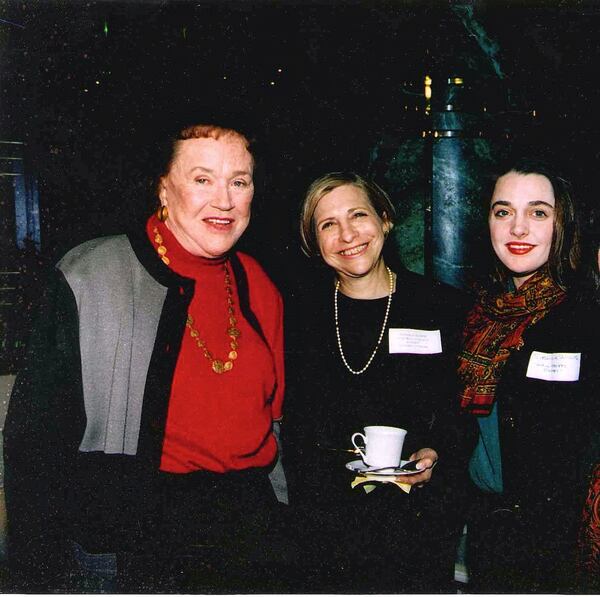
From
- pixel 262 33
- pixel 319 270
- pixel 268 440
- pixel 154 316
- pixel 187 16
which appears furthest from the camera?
pixel 262 33

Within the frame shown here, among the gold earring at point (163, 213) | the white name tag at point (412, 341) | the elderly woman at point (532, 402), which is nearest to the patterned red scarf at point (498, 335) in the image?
the elderly woman at point (532, 402)

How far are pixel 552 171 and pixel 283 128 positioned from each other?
1146mm

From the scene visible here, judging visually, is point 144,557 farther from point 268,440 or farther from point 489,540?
point 489,540

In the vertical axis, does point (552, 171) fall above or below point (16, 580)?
above

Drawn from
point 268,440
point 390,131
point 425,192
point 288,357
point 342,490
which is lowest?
point 342,490

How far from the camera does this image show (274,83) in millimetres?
2699

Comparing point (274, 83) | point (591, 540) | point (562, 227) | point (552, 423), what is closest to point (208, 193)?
point (274, 83)

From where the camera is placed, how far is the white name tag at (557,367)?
203 centimetres

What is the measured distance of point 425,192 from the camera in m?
2.72

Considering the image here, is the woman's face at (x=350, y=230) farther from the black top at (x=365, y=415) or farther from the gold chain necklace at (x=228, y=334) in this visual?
the gold chain necklace at (x=228, y=334)

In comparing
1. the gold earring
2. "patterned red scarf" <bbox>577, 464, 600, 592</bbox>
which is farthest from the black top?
the gold earring

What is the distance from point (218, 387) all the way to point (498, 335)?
3.18 feet

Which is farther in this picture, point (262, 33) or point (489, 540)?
point (262, 33)

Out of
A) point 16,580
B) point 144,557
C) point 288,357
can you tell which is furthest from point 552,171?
point 16,580
